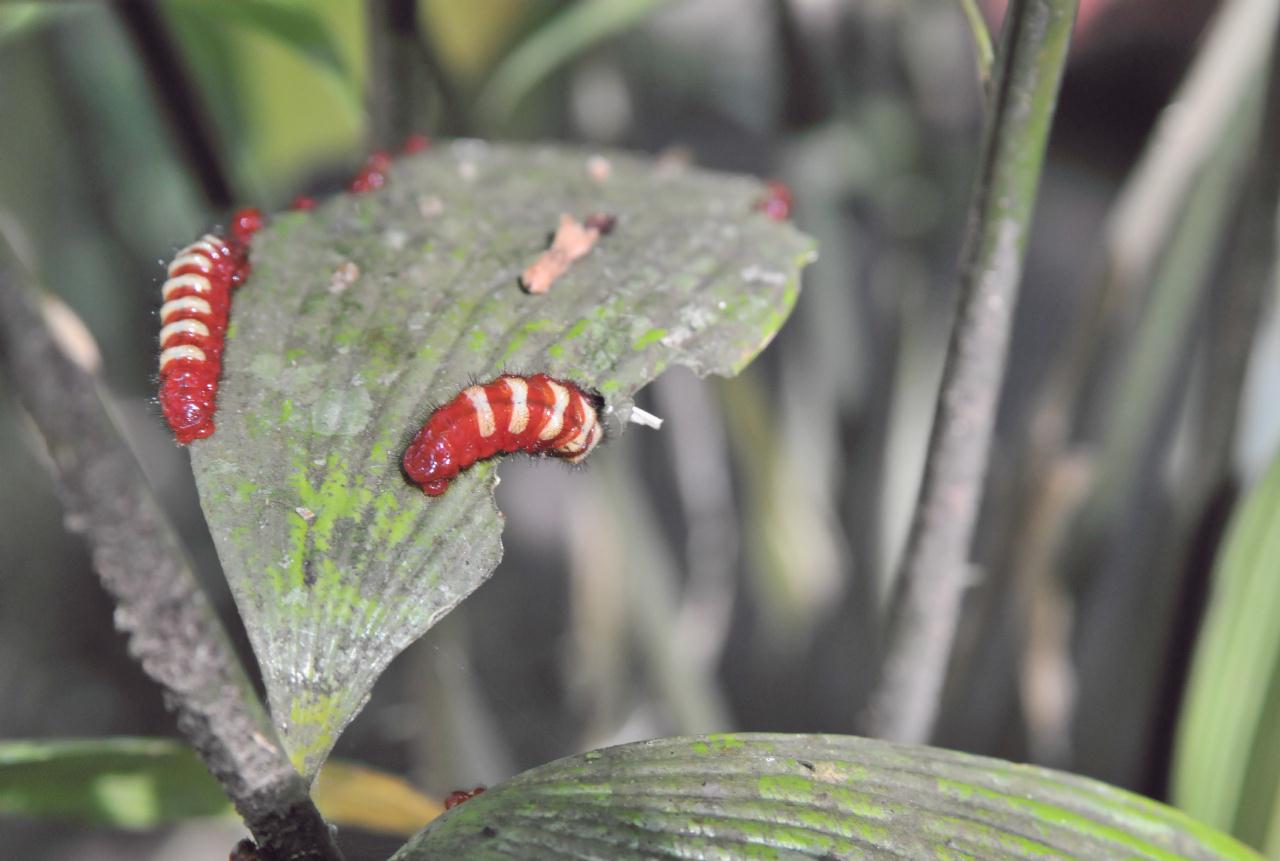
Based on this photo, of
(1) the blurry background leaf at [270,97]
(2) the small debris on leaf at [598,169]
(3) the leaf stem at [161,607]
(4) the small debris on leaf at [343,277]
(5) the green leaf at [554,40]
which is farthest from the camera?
(1) the blurry background leaf at [270,97]

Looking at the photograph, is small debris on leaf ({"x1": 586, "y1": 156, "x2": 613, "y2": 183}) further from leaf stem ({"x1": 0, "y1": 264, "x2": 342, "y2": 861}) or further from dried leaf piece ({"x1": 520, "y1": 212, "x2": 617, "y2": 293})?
leaf stem ({"x1": 0, "y1": 264, "x2": 342, "y2": 861})

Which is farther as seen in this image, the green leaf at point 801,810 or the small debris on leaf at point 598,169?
the small debris on leaf at point 598,169

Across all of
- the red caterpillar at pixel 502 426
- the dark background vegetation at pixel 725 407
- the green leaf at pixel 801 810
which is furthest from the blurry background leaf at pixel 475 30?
the green leaf at pixel 801 810

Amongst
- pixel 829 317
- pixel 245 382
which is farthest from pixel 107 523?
pixel 829 317

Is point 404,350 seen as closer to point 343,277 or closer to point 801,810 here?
point 343,277

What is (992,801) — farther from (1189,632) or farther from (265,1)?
(265,1)

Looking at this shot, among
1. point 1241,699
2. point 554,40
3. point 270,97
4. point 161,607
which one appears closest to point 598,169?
point 554,40

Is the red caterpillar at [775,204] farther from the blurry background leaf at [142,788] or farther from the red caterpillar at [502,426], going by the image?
the blurry background leaf at [142,788]
